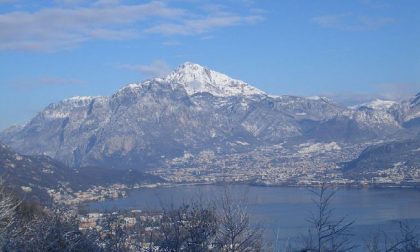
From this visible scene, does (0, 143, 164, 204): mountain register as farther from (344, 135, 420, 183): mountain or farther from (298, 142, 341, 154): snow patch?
(298, 142, 341, 154): snow patch

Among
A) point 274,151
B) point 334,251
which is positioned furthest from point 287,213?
point 274,151

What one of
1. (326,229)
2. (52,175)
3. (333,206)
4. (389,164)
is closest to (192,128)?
(389,164)

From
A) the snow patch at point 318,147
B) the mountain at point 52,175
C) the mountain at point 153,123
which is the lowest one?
the mountain at point 52,175

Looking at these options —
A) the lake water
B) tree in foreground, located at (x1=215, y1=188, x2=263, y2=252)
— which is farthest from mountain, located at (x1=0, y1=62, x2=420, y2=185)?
tree in foreground, located at (x1=215, y1=188, x2=263, y2=252)

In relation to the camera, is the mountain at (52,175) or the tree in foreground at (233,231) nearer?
the tree in foreground at (233,231)

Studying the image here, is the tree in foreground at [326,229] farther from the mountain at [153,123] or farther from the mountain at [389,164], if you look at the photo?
the mountain at [153,123]

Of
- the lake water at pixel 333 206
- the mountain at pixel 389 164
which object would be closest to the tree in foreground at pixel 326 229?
the lake water at pixel 333 206

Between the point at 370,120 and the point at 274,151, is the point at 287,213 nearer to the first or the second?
the point at 274,151
